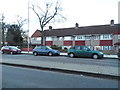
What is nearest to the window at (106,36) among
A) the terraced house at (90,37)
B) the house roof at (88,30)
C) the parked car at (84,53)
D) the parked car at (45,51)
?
the terraced house at (90,37)

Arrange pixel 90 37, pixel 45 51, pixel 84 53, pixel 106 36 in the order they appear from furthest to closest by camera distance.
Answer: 1. pixel 90 37
2. pixel 106 36
3. pixel 45 51
4. pixel 84 53

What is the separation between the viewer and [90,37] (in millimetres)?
44438

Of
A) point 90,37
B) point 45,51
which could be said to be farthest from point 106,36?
point 45,51

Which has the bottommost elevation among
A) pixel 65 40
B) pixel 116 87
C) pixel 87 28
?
pixel 116 87

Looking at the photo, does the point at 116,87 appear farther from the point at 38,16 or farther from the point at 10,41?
the point at 10,41

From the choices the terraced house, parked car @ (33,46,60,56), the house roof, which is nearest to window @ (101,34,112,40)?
the terraced house

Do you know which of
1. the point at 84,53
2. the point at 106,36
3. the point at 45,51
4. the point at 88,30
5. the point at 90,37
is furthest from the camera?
the point at 88,30

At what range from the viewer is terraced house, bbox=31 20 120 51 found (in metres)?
41.4

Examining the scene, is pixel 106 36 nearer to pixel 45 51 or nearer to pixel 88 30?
pixel 88 30

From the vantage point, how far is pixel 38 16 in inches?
1640

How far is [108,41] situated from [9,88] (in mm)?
39253

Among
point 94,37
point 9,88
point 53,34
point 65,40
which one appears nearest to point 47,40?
point 53,34

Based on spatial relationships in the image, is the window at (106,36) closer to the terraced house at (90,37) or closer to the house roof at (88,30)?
the terraced house at (90,37)

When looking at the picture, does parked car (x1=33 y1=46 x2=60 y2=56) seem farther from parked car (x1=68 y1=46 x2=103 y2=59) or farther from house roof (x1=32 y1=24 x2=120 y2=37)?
house roof (x1=32 y1=24 x2=120 y2=37)
